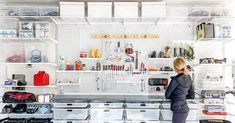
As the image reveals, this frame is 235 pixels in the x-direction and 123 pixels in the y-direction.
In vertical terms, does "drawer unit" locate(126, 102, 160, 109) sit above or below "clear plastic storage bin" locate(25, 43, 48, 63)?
below

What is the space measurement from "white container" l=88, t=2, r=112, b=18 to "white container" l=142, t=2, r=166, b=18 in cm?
64

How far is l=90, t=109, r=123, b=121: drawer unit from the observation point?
4816mm

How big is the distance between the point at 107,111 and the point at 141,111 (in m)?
0.61

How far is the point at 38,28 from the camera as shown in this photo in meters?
5.07

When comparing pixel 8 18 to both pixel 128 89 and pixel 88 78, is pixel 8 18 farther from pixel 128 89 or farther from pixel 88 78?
pixel 128 89

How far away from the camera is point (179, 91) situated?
4297mm

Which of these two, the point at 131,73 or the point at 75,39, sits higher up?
the point at 75,39

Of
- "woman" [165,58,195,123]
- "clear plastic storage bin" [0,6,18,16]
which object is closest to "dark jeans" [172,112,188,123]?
"woman" [165,58,195,123]

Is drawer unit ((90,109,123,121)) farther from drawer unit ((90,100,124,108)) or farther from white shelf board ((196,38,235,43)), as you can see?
white shelf board ((196,38,235,43))

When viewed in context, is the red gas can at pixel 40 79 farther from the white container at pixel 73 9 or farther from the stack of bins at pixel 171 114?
the stack of bins at pixel 171 114

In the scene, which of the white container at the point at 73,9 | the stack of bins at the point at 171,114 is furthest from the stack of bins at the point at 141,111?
the white container at the point at 73,9

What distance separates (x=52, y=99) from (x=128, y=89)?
1.54 m

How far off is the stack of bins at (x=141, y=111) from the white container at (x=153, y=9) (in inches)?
62.4

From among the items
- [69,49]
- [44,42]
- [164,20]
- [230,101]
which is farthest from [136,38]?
[230,101]
